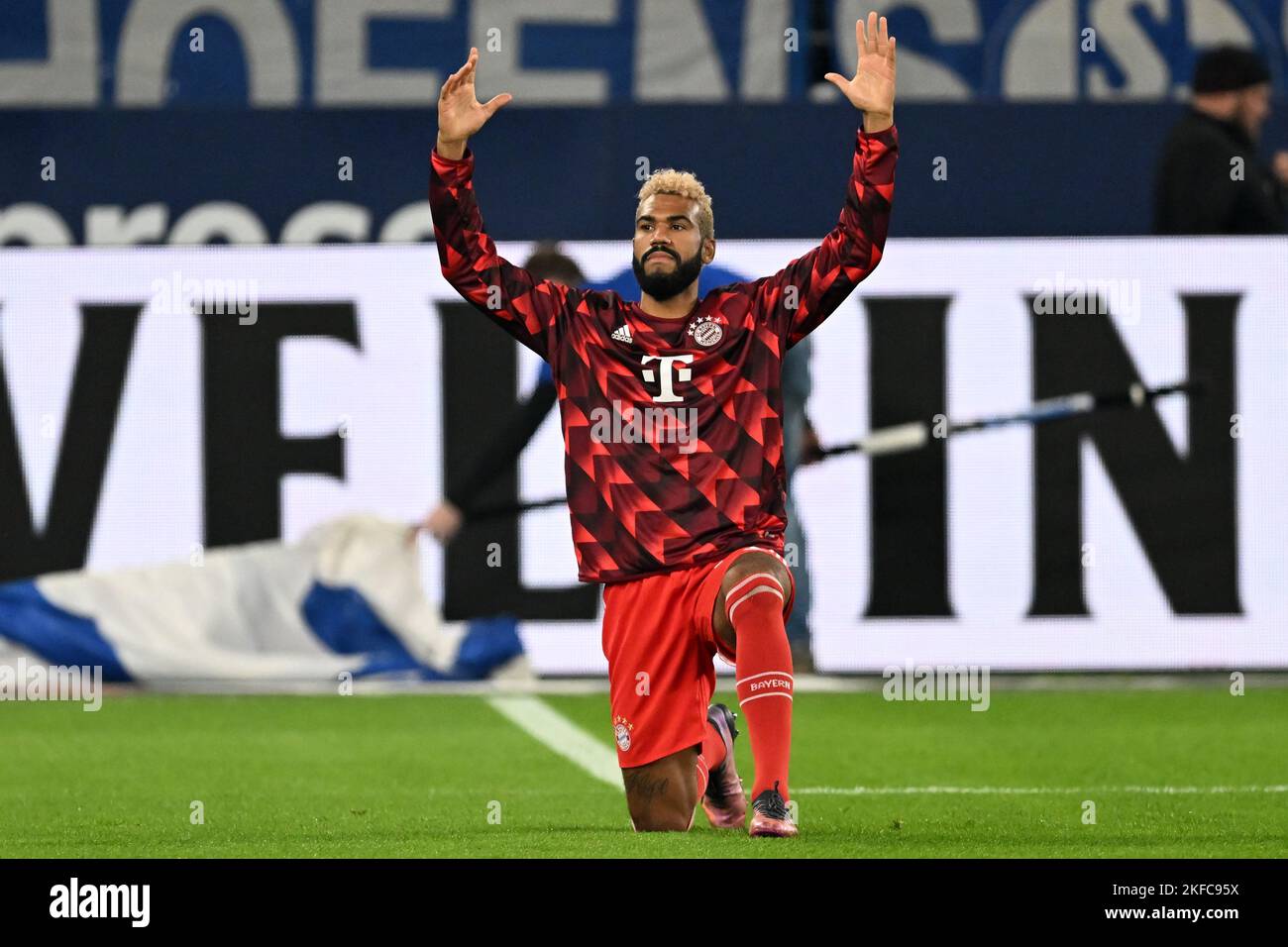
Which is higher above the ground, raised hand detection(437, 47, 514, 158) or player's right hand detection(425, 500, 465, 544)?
raised hand detection(437, 47, 514, 158)

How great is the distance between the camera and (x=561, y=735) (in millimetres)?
9320

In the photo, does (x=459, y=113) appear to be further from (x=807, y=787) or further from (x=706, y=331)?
(x=807, y=787)

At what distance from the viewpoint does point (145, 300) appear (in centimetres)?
1088

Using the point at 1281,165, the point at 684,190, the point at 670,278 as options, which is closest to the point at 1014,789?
the point at 670,278

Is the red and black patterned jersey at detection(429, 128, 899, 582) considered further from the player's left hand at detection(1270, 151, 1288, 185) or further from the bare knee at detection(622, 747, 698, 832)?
the player's left hand at detection(1270, 151, 1288, 185)

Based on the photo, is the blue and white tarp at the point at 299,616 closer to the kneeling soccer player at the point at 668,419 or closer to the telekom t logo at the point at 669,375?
the kneeling soccer player at the point at 668,419

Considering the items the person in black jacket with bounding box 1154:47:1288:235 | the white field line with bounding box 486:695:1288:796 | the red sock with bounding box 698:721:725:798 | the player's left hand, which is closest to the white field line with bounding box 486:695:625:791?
the white field line with bounding box 486:695:1288:796

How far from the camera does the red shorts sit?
20.7 feet

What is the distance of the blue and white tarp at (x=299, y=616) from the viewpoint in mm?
10820

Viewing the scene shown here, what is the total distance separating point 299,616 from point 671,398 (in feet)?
16.1

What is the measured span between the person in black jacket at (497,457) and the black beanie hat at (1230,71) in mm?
Result: 2795

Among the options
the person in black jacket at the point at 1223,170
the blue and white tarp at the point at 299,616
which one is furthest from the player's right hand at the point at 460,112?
the person in black jacket at the point at 1223,170

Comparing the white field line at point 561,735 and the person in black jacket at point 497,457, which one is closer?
the white field line at point 561,735
